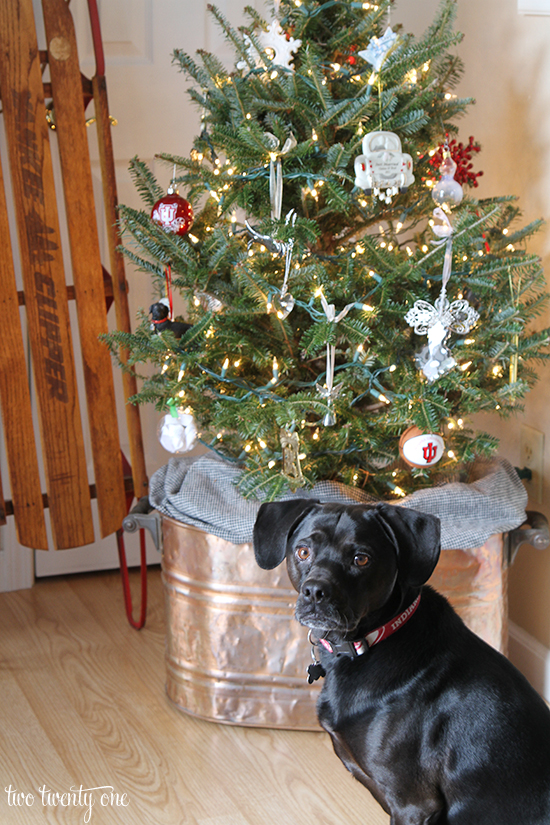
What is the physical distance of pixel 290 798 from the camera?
140 centimetres

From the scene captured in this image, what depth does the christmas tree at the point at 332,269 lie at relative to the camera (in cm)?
140

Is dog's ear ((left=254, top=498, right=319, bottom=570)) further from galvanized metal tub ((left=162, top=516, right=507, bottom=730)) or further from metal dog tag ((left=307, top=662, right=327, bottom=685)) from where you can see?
galvanized metal tub ((left=162, top=516, right=507, bottom=730))

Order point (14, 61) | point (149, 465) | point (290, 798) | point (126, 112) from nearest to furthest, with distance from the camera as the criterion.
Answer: point (290, 798) < point (14, 61) < point (126, 112) < point (149, 465)

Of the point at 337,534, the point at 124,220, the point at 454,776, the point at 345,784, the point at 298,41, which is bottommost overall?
the point at 345,784

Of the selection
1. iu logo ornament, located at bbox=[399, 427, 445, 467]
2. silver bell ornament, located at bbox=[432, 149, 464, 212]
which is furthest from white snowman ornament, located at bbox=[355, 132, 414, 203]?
iu logo ornament, located at bbox=[399, 427, 445, 467]

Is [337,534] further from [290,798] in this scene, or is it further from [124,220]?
[124,220]

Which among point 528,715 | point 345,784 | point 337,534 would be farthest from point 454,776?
point 345,784

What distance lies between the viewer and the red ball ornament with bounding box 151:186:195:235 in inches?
58.3

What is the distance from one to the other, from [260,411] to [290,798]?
28.3 inches

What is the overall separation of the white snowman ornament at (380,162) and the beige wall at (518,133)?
490 millimetres

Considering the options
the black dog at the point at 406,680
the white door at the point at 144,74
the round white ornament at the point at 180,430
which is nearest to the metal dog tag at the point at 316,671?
the black dog at the point at 406,680

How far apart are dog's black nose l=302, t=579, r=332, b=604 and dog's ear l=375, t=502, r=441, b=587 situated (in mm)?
117

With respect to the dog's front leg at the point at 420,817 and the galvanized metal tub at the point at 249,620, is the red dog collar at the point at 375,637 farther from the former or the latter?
the galvanized metal tub at the point at 249,620

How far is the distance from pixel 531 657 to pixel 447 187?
1.09m
